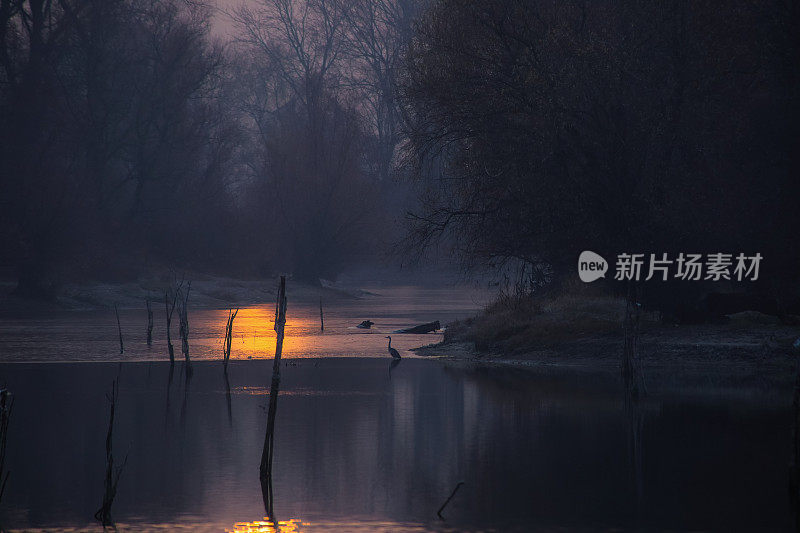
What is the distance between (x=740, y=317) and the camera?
3212 cm

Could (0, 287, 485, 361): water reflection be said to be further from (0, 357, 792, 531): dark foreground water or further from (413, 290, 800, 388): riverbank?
(0, 357, 792, 531): dark foreground water

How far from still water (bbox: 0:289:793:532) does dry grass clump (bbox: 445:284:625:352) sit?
2.13 m

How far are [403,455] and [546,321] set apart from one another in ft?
50.8

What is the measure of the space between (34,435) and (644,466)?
11248mm

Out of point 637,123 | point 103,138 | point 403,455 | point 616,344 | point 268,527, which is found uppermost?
point 103,138

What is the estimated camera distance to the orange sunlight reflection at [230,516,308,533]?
1462 centimetres

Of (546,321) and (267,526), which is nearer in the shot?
(267,526)

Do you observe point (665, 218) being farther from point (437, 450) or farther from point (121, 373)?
point (121, 373)

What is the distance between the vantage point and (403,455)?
20.0m

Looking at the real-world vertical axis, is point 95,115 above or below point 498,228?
above

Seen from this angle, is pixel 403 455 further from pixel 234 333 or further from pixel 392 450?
pixel 234 333

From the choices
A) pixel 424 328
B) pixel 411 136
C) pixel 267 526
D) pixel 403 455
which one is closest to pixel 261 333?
pixel 424 328

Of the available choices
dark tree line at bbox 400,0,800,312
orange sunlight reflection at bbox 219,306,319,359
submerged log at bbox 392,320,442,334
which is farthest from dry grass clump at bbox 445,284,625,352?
orange sunlight reflection at bbox 219,306,319,359

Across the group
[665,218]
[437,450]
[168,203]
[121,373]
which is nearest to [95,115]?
[168,203]
